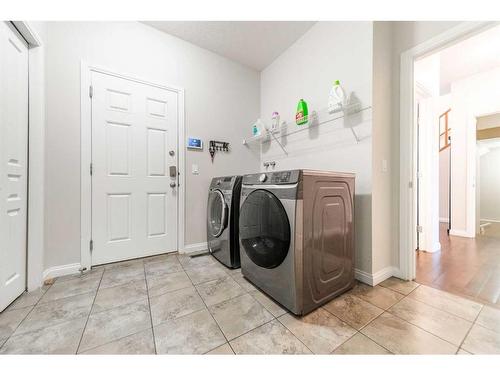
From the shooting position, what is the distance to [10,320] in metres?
1.11

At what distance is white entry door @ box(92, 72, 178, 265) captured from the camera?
184 centimetres

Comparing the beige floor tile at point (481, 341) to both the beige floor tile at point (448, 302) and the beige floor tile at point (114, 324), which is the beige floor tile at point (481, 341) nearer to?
the beige floor tile at point (448, 302)

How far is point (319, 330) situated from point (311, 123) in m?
1.76

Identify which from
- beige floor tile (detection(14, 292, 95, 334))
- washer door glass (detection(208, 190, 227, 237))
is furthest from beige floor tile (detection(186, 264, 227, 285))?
beige floor tile (detection(14, 292, 95, 334))

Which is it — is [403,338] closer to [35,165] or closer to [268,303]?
[268,303]

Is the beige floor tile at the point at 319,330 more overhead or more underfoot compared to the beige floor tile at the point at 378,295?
more overhead

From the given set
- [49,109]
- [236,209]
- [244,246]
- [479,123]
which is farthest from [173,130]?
[479,123]

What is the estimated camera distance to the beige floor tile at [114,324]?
38.1 inches

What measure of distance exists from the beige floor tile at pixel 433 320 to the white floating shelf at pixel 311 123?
1.23 metres

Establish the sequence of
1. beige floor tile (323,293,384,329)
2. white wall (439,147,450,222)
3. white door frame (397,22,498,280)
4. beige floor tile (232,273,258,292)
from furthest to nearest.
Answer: white wall (439,147,450,222), white door frame (397,22,498,280), beige floor tile (232,273,258,292), beige floor tile (323,293,384,329)

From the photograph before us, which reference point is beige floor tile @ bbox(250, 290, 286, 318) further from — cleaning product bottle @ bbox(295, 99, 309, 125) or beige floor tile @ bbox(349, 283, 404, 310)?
cleaning product bottle @ bbox(295, 99, 309, 125)

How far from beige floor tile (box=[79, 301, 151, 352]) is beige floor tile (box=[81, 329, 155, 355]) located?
3 centimetres

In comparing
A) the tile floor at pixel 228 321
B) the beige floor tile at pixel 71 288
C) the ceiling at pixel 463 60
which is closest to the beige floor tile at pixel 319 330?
the tile floor at pixel 228 321
